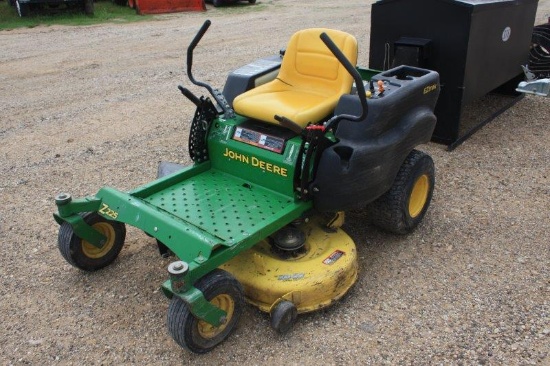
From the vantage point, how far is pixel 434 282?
285cm

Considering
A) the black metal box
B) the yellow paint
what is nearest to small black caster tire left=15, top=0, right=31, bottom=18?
the black metal box

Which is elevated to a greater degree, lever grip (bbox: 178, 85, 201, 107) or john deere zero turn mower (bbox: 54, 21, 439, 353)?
A: lever grip (bbox: 178, 85, 201, 107)

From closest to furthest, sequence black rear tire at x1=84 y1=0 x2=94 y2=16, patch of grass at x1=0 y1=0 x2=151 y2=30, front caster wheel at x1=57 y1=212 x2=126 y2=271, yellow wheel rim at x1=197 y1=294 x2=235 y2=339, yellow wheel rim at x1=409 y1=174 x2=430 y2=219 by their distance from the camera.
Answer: yellow wheel rim at x1=197 y1=294 x2=235 y2=339
front caster wheel at x1=57 y1=212 x2=126 y2=271
yellow wheel rim at x1=409 y1=174 x2=430 y2=219
patch of grass at x1=0 y1=0 x2=151 y2=30
black rear tire at x1=84 y1=0 x2=94 y2=16

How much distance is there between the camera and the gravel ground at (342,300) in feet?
8.00

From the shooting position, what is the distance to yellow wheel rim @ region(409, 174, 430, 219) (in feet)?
10.7

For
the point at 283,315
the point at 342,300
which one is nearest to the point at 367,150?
the point at 342,300

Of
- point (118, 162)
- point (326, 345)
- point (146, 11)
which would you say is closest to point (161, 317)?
point (326, 345)

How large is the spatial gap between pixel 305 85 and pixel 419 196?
1003 millimetres

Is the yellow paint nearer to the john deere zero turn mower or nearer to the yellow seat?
the john deere zero turn mower

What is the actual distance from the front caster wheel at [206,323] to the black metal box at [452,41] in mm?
2669

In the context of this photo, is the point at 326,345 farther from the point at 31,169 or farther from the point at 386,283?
the point at 31,169

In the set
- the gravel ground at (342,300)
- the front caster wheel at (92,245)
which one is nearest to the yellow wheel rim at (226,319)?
the gravel ground at (342,300)

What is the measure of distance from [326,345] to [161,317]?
84 centimetres

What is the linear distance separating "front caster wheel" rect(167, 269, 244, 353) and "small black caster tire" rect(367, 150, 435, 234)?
43.3 inches
